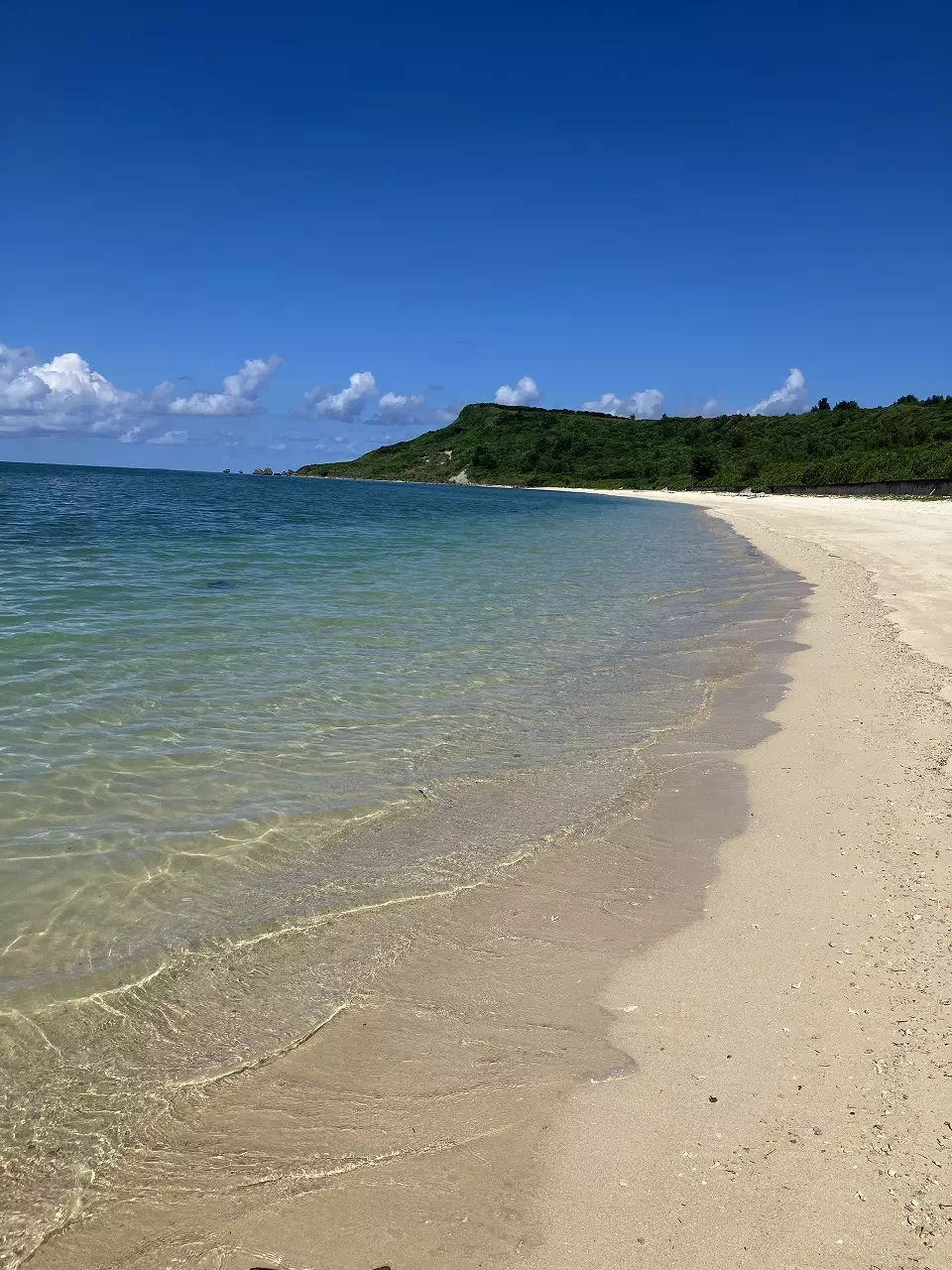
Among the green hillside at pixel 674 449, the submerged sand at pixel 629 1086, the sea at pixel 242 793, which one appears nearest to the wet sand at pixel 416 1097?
the submerged sand at pixel 629 1086

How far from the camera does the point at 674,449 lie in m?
116

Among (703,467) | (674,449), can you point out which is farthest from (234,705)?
(674,449)

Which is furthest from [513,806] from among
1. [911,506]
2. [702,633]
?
[911,506]

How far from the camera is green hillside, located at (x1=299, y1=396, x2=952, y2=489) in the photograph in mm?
64281

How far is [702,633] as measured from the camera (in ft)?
37.5

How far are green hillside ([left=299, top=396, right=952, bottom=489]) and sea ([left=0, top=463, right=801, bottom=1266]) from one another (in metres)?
42.1

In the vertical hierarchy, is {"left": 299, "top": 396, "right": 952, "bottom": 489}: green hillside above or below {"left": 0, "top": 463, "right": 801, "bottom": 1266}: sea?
above

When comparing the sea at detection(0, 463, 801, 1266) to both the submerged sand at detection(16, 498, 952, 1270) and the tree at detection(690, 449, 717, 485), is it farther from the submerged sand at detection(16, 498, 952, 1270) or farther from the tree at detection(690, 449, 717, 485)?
the tree at detection(690, 449, 717, 485)

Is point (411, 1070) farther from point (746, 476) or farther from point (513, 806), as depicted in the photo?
point (746, 476)

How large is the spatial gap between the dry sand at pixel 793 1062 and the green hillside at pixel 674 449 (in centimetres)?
4557

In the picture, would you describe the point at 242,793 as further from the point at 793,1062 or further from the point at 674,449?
the point at 674,449

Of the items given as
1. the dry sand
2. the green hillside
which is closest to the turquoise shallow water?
the dry sand

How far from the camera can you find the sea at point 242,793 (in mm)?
3061

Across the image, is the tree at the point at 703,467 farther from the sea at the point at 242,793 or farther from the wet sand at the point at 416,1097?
the wet sand at the point at 416,1097
